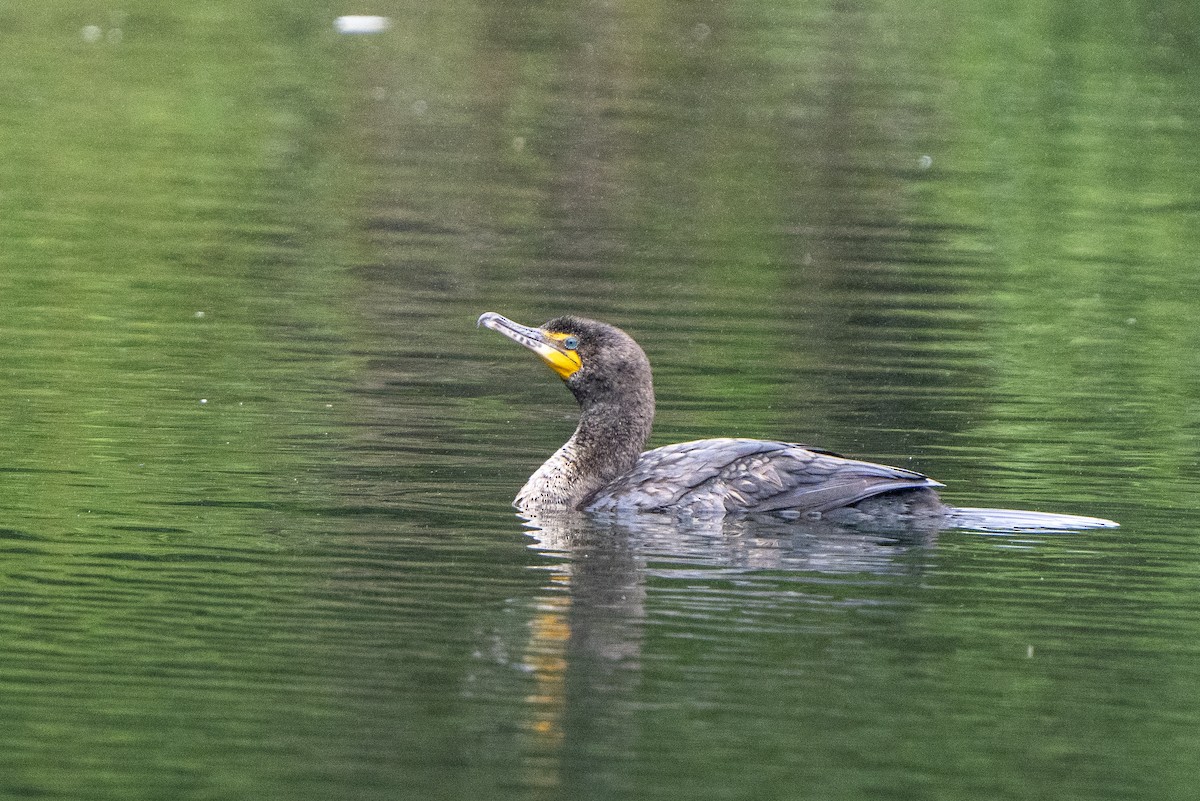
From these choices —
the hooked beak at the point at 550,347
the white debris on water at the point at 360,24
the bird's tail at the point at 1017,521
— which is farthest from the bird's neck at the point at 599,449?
the white debris on water at the point at 360,24

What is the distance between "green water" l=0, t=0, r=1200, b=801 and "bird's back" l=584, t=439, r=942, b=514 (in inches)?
10.1

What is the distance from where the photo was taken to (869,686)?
7539 mm

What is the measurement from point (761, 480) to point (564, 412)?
2.92 m

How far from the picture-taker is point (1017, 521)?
9938 mm

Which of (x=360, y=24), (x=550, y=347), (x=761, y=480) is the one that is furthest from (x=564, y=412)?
(x=360, y=24)

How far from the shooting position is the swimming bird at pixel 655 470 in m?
10.0

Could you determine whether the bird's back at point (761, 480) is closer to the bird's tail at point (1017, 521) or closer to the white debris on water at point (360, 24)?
the bird's tail at point (1017, 521)

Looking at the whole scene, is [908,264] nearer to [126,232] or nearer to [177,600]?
[126,232]

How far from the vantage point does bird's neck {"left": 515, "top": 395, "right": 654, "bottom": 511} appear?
10578 mm

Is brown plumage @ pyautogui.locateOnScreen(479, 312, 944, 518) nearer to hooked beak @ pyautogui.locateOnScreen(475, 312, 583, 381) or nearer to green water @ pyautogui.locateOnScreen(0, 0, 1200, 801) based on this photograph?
hooked beak @ pyautogui.locateOnScreen(475, 312, 583, 381)

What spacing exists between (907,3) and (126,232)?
20.4 metres

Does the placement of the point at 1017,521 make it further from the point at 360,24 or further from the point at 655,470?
the point at 360,24

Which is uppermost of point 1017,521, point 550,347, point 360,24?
point 360,24

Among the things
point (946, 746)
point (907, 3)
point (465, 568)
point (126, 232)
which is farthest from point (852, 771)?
point (907, 3)
